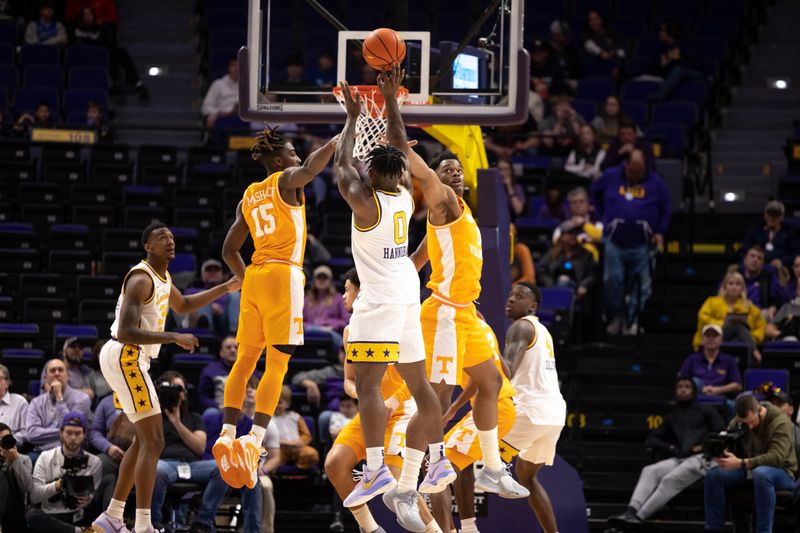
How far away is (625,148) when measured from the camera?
58.2ft

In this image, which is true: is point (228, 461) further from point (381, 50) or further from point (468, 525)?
point (381, 50)

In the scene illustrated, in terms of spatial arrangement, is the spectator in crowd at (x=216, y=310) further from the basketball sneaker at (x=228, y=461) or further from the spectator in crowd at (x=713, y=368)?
the basketball sneaker at (x=228, y=461)

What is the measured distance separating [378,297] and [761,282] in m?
8.15

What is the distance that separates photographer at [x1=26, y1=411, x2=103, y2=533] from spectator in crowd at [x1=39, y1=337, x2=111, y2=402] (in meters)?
1.10

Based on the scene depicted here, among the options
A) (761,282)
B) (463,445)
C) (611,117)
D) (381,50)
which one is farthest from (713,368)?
(381,50)

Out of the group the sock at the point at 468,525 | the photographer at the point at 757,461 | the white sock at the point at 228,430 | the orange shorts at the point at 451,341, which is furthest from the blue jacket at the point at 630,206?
the white sock at the point at 228,430

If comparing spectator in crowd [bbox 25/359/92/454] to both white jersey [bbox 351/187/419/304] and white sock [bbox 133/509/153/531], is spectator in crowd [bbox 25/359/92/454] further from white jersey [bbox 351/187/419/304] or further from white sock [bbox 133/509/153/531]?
white jersey [bbox 351/187/419/304]

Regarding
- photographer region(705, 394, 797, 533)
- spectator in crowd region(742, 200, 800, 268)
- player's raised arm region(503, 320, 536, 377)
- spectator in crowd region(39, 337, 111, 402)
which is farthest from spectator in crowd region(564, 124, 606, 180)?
player's raised arm region(503, 320, 536, 377)

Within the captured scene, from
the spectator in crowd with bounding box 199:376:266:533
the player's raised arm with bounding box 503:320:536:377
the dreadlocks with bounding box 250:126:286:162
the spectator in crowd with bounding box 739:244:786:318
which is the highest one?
the dreadlocks with bounding box 250:126:286:162

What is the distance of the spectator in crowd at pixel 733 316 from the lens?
53.3 ft

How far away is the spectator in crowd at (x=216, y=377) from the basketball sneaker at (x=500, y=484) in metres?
5.14

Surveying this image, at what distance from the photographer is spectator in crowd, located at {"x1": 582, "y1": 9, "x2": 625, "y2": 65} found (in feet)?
71.3

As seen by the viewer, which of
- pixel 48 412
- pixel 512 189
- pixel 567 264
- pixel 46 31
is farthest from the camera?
pixel 46 31

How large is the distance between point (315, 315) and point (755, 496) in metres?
5.42
